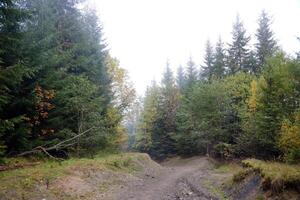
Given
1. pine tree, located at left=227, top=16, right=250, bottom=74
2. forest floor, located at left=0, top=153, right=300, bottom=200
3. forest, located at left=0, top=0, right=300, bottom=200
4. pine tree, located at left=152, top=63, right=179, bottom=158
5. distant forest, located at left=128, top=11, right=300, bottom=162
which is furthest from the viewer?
pine tree, located at left=152, top=63, right=179, bottom=158

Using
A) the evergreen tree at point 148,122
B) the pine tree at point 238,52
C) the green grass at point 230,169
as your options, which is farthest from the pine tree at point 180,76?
the green grass at point 230,169

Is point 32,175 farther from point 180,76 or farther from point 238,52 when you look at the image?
point 180,76

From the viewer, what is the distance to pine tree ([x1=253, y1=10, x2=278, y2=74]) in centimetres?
4497

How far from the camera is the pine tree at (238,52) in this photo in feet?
156

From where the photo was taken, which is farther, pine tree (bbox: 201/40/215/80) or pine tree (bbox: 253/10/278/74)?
pine tree (bbox: 201/40/215/80)

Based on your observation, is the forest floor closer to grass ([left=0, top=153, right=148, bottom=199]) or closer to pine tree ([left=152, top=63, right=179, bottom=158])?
grass ([left=0, top=153, right=148, bottom=199])

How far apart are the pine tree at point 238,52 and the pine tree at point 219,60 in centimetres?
133

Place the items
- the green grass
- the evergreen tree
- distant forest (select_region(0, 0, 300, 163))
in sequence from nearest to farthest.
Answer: distant forest (select_region(0, 0, 300, 163)), the green grass, the evergreen tree

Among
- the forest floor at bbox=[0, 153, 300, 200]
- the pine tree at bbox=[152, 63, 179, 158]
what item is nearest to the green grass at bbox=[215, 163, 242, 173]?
the forest floor at bbox=[0, 153, 300, 200]

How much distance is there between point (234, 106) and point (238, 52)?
13.5 metres

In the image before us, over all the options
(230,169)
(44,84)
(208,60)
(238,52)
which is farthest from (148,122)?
(44,84)

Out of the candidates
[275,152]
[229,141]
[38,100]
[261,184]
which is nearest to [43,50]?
[38,100]

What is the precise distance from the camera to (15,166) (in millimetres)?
13844

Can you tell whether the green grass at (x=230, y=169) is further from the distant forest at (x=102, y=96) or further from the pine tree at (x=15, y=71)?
the pine tree at (x=15, y=71)
